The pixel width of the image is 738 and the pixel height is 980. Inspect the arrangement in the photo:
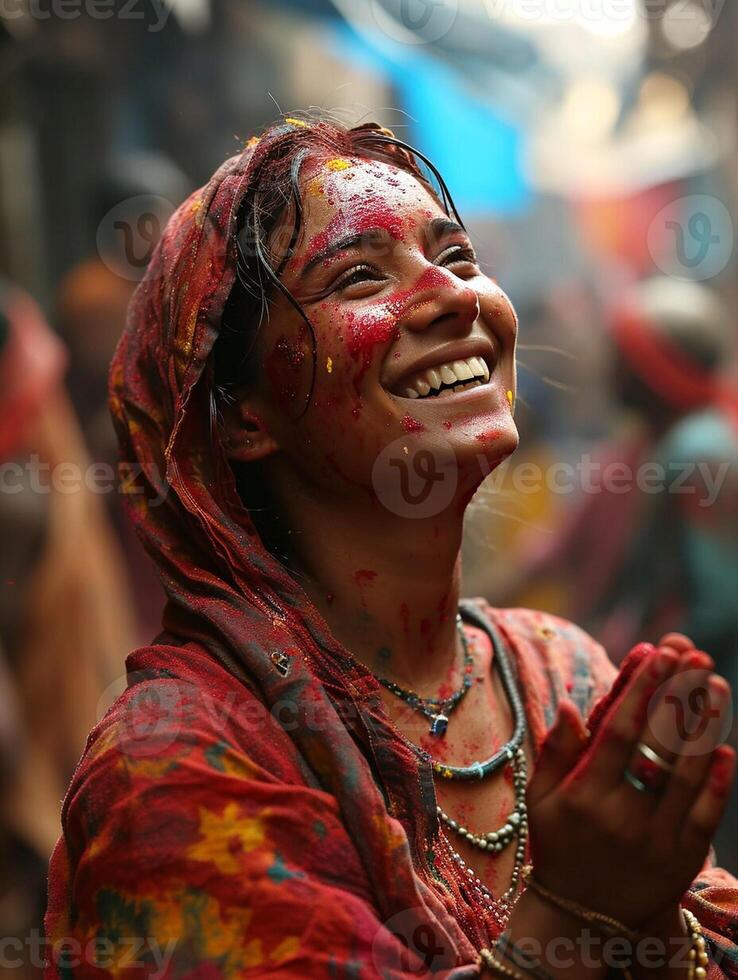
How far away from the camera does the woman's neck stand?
188 centimetres

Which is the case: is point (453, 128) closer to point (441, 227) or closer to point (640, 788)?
point (441, 227)

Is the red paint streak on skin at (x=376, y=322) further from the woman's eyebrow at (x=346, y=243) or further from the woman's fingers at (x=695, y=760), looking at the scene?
the woman's fingers at (x=695, y=760)

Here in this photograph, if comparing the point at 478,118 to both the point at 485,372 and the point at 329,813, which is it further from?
the point at 329,813

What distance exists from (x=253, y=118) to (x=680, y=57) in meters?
3.37

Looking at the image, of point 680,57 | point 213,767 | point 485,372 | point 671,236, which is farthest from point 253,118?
point 213,767

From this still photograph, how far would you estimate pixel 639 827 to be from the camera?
1.43 metres

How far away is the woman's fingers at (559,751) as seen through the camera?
1.44m

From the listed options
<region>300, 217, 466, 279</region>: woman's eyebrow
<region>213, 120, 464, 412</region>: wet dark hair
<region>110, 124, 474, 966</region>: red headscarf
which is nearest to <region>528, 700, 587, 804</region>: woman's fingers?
<region>110, 124, 474, 966</region>: red headscarf

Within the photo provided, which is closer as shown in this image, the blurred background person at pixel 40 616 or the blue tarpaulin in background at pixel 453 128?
the blurred background person at pixel 40 616

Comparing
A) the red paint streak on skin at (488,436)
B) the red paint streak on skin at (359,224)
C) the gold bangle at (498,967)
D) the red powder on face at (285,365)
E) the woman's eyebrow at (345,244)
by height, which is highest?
the red paint streak on skin at (359,224)

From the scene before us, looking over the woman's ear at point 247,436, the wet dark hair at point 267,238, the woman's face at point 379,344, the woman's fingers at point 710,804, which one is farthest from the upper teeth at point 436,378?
the woman's fingers at point 710,804

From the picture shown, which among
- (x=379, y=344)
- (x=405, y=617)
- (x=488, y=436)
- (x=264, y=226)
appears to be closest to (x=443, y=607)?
(x=405, y=617)

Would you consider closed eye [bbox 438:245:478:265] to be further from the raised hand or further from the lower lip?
the raised hand

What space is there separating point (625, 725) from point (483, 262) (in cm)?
114
